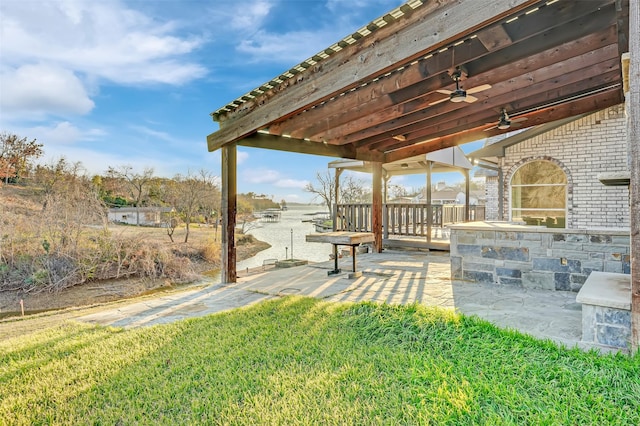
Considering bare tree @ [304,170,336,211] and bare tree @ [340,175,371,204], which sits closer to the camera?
bare tree @ [304,170,336,211]

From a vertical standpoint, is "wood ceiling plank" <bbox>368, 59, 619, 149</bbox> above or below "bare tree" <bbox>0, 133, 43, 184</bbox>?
below

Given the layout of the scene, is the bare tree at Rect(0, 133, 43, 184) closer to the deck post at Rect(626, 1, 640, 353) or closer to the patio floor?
the patio floor

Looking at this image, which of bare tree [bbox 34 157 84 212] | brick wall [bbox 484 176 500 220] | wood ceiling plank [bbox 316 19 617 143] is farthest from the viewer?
bare tree [bbox 34 157 84 212]

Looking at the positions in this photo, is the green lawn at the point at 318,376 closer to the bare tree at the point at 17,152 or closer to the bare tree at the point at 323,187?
the bare tree at the point at 17,152

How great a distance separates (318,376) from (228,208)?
3.63 m

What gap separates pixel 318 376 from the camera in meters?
2.28

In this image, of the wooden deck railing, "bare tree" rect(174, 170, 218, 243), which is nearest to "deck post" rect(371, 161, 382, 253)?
the wooden deck railing

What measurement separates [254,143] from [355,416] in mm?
4578

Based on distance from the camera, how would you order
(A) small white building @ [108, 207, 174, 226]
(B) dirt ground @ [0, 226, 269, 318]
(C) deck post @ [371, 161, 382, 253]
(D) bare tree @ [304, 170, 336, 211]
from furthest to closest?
(D) bare tree @ [304, 170, 336, 211]
(A) small white building @ [108, 207, 174, 226]
(B) dirt ground @ [0, 226, 269, 318]
(C) deck post @ [371, 161, 382, 253]

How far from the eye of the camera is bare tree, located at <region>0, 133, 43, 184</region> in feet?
55.1

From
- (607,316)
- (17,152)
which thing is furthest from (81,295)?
(17,152)

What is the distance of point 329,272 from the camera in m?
5.83

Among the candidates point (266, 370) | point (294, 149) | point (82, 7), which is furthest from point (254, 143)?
point (266, 370)

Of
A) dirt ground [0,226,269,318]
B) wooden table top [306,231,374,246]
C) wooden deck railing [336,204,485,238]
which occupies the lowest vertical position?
dirt ground [0,226,269,318]
